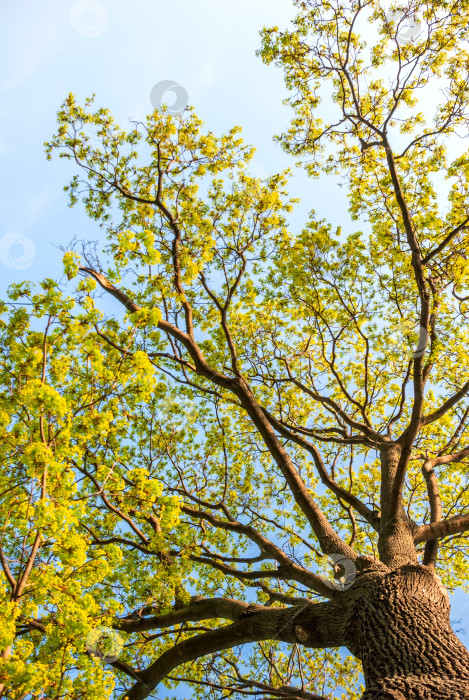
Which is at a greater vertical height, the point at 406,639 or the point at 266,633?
the point at 266,633

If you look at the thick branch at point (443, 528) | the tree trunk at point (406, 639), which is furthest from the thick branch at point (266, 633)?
the thick branch at point (443, 528)

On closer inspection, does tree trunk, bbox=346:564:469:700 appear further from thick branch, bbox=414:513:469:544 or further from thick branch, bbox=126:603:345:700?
thick branch, bbox=414:513:469:544

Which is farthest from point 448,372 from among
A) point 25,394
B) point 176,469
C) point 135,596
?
point 25,394

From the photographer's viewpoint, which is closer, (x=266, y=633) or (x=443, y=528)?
(x=266, y=633)

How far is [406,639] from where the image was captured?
4.01m

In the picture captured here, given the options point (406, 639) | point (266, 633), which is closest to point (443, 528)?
point (406, 639)

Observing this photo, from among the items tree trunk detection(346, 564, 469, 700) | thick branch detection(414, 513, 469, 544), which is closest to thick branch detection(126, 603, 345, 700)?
tree trunk detection(346, 564, 469, 700)

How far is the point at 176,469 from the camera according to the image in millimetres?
7812

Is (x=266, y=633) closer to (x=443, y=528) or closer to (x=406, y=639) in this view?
(x=406, y=639)

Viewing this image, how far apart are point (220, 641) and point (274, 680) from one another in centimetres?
472

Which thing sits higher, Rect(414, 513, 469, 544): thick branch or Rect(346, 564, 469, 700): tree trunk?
Rect(414, 513, 469, 544): thick branch

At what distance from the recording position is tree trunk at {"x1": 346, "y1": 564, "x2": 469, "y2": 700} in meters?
3.51

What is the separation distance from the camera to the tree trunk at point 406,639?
11.5ft

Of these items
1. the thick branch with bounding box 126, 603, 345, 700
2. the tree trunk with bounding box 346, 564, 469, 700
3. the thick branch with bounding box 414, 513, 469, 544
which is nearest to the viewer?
the tree trunk with bounding box 346, 564, 469, 700
